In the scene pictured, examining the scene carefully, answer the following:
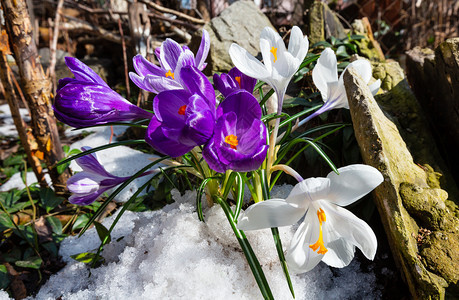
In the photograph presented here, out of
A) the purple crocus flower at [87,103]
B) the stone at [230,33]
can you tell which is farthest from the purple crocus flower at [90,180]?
the stone at [230,33]

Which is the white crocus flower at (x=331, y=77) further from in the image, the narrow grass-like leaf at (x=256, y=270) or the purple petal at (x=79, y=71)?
the purple petal at (x=79, y=71)

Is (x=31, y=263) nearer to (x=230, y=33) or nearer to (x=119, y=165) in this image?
(x=119, y=165)

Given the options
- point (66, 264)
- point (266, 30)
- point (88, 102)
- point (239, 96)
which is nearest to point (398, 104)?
point (266, 30)

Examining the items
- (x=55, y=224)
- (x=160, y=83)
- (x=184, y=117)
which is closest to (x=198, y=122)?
(x=184, y=117)

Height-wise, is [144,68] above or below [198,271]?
above

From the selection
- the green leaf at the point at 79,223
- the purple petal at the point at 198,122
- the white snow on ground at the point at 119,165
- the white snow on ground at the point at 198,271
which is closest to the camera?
the purple petal at the point at 198,122

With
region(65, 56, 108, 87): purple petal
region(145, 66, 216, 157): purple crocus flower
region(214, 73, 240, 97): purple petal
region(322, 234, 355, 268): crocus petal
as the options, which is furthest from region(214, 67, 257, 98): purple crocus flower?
region(322, 234, 355, 268): crocus petal

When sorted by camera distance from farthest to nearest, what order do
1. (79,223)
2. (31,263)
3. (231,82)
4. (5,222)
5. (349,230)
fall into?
1. (79,223)
2. (5,222)
3. (31,263)
4. (231,82)
5. (349,230)
